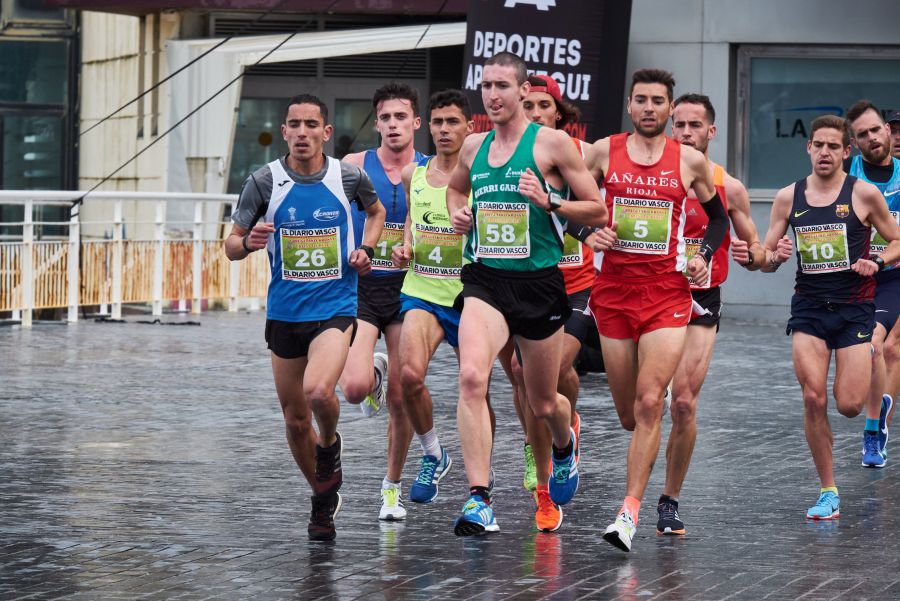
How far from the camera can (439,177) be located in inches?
370

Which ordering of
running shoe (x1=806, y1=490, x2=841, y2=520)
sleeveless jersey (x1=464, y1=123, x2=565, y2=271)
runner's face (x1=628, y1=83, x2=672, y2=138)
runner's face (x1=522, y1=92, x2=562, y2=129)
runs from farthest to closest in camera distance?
1. runner's face (x1=522, y1=92, x2=562, y2=129)
2. running shoe (x1=806, y1=490, x2=841, y2=520)
3. runner's face (x1=628, y1=83, x2=672, y2=138)
4. sleeveless jersey (x1=464, y1=123, x2=565, y2=271)

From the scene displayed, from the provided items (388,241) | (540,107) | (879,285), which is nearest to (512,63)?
(540,107)

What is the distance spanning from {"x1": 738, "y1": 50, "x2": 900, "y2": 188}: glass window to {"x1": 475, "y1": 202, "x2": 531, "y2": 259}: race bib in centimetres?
1523

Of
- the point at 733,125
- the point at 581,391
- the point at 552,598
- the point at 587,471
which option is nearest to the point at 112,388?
the point at 581,391

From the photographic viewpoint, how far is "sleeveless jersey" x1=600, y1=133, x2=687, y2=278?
27.6ft

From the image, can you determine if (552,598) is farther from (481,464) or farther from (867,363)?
(867,363)

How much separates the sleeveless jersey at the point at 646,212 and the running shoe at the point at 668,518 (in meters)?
1.07

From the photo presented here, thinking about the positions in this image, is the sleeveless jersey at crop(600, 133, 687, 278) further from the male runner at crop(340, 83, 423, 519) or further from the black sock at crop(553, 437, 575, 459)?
the male runner at crop(340, 83, 423, 519)

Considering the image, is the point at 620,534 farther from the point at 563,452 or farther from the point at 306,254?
the point at 306,254

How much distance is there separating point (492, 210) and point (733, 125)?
15535 mm

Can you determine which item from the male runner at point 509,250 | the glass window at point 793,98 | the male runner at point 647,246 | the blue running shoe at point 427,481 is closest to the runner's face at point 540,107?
the male runner at point 647,246

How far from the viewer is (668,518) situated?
8.37 m

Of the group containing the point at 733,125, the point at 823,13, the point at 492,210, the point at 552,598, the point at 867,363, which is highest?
the point at 823,13

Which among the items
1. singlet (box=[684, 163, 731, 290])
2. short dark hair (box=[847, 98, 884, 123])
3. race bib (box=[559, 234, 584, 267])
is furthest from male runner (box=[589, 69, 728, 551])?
short dark hair (box=[847, 98, 884, 123])
